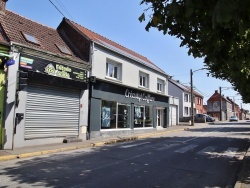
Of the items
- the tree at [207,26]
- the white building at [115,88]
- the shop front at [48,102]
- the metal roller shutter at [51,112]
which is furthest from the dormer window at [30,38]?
the tree at [207,26]

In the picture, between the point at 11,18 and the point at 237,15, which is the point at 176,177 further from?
the point at 11,18

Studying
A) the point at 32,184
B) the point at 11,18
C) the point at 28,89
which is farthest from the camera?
the point at 11,18

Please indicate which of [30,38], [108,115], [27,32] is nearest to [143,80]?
[108,115]

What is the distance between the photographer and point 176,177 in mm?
7969

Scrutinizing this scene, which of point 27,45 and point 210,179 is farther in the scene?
point 27,45

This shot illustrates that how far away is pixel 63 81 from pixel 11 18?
14.4ft

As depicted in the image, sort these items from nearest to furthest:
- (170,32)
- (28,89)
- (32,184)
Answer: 1. (170,32)
2. (32,184)
3. (28,89)

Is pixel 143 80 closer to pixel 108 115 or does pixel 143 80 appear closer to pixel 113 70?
pixel 113 70

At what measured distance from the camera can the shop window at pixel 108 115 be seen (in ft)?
63.3

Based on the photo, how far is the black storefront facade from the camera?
18328 mm

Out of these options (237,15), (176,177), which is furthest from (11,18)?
(237,15)

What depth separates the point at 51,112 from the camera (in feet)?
48.4

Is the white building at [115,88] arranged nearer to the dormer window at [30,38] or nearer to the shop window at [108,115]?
the shop window at [108,115]

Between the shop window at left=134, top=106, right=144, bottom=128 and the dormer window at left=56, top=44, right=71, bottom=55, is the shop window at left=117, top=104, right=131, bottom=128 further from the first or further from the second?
the dormer window at left=56, top=44, right=71, bottom=55
